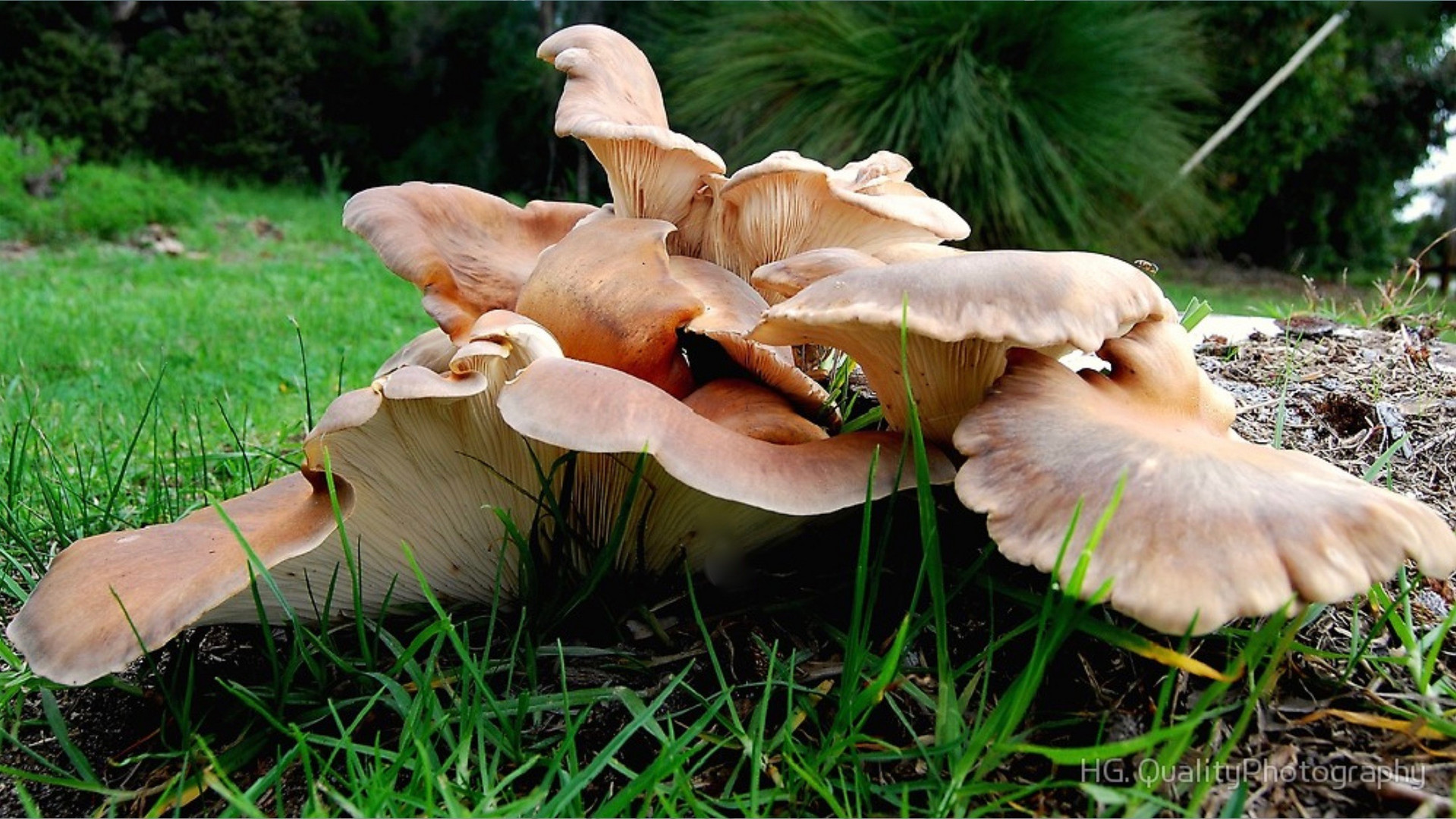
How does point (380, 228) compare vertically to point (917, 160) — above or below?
above

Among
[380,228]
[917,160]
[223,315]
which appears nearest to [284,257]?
[223,315]

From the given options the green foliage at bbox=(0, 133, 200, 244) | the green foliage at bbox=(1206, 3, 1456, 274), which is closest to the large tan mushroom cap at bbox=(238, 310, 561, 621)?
the green foliage at bbox=(0, 133, 200, 244)

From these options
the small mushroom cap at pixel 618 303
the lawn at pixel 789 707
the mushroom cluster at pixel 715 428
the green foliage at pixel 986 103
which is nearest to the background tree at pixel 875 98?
the green foliage at pixel 986 103

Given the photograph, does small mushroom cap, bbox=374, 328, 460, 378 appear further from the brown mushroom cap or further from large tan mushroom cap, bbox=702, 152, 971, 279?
large tan mushroom cap, bbox=702, 152, 971, 279

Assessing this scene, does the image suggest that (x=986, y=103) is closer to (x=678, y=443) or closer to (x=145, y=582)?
(x=678, y=443)

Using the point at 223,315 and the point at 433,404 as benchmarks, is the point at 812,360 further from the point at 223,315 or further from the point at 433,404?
the point at 223,315

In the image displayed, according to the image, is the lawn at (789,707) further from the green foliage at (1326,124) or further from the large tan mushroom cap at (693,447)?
the green foliage at (1326,124)
